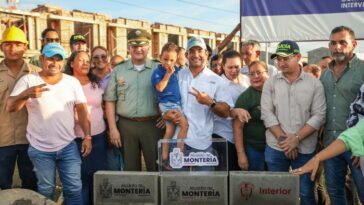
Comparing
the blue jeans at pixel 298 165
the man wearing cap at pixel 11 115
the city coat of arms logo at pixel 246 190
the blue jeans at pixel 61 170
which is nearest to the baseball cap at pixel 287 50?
the blue jeans at pixel 298 165

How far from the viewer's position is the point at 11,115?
340 cm

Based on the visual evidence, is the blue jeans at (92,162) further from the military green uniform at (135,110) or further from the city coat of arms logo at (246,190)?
the city coat of arms logo at (246,190)

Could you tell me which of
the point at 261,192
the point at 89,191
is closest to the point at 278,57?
the point at 261,192

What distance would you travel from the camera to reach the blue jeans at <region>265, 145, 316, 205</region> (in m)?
3.18

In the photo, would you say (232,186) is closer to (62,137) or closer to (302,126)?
(302,126)

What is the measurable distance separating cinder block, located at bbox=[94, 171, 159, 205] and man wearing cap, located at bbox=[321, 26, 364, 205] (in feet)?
5.27

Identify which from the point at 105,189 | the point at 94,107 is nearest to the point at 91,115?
the point at 94,107

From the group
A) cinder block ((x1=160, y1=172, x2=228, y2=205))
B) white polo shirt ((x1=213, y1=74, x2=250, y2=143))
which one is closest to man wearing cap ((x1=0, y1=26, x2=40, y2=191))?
cinder block ((x1=160, y1=172, x2=228, y2=205))

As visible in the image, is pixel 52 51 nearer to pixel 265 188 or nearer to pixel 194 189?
pixel 194 189

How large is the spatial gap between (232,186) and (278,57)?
1.22 m

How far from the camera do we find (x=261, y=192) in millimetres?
2660

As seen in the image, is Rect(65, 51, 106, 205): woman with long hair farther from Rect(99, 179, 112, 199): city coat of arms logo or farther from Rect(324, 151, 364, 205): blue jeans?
Rect(324, 151, 364, 205): blue jeans

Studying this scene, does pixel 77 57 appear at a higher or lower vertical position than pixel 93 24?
lower

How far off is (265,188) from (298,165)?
71 centimetres
